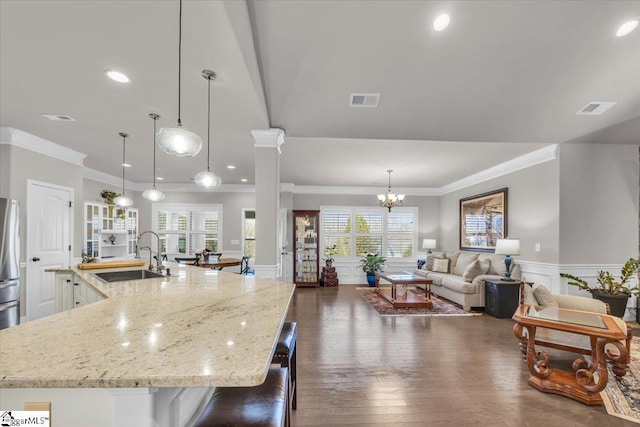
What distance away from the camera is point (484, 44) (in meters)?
2.54

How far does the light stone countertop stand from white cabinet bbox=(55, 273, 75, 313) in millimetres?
2303

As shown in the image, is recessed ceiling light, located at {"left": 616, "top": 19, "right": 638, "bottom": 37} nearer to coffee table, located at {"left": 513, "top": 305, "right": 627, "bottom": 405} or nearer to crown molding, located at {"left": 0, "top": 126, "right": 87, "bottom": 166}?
coffee table, located at {"left": 513, "top": 305, "right": 627, "bottom": 405}

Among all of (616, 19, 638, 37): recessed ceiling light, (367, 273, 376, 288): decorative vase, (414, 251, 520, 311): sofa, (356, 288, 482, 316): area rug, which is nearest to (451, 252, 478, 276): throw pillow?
(414, 251, 520, 311): sofa

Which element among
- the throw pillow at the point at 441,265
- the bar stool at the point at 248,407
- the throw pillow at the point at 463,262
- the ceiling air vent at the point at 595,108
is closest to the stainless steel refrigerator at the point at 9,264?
the bar stool at the point at 248,407

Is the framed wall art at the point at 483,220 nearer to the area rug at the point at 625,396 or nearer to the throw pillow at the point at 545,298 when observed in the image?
the throw pillow at the point at 545,298

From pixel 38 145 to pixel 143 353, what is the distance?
5006 mm

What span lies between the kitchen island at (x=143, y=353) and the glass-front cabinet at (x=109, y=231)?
5423mm

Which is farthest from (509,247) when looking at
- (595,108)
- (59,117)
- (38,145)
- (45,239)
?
(38,145)

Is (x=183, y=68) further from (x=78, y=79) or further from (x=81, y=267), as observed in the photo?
(x=81, y=267)

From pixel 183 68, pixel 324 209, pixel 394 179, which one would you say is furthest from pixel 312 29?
pixel 324 209

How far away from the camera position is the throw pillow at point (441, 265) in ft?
22.4

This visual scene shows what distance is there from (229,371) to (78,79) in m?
3.01

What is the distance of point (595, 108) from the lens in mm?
3459

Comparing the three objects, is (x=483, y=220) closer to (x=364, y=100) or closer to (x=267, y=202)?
(x=364, y=100)
